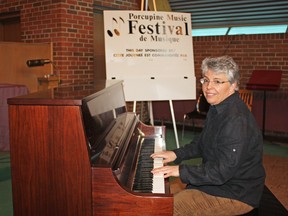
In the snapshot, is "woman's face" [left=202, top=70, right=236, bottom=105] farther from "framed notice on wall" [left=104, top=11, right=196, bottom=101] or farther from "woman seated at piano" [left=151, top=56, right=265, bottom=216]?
"framed notice on wall" [left=104, top=11, right=196, bottom=101]

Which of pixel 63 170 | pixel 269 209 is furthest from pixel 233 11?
pixel 63 170

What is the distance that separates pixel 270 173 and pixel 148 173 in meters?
2.58

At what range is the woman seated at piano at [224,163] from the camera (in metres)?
1.66

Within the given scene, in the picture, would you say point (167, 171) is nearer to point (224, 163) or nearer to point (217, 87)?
point (224, 163)

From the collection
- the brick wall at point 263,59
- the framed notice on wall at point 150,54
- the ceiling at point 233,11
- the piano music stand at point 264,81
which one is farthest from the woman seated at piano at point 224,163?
the ceiling at point 233,11

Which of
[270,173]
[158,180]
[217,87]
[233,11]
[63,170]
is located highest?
[233,11]

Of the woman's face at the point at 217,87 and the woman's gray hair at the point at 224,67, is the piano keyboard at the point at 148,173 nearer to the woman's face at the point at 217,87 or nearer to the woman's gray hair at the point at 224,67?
the woman's face at the point at 217,87

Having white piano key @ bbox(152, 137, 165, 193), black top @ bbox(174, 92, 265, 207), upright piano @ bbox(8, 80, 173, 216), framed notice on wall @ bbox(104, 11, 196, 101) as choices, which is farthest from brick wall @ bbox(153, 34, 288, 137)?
upright piano @ bbox(8, 80, 173, 216)

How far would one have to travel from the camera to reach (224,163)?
1.64 metres

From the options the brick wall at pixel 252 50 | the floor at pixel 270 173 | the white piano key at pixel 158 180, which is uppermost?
the brick wall at pixel 252 50

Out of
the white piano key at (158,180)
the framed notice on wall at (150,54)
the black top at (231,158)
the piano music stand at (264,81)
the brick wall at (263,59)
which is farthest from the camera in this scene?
the brick wall at (263,59)

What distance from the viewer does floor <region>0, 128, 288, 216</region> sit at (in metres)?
2.98

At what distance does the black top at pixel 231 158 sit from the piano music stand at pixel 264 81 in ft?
11.0

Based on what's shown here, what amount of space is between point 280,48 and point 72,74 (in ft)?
10.3
